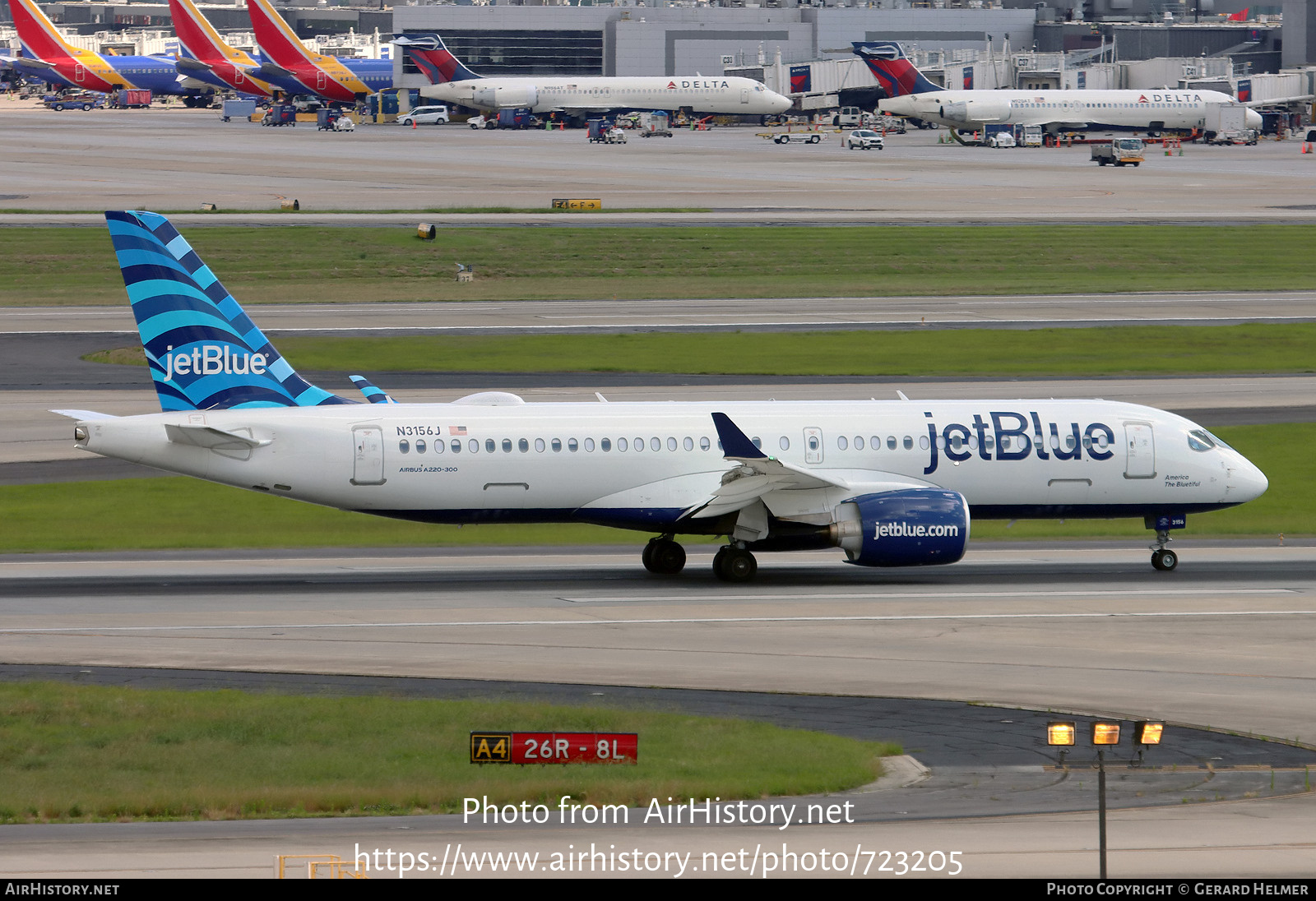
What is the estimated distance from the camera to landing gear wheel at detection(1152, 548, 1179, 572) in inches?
1531

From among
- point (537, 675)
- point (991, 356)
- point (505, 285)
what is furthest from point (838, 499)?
point (505, 285)

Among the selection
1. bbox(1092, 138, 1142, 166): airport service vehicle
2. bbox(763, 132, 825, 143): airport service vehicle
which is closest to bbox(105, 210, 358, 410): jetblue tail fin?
bbox(1092, 138, 1142, 166): airport service vehicle

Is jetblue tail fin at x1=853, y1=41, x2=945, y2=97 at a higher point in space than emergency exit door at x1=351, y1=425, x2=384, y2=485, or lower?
higher

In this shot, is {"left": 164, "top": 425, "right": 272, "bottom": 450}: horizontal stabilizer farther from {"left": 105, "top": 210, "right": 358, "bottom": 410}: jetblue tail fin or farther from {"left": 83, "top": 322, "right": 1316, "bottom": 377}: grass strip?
{"left": 83, "top": 322, "right": 1316, "bottom": 377}: grass strip

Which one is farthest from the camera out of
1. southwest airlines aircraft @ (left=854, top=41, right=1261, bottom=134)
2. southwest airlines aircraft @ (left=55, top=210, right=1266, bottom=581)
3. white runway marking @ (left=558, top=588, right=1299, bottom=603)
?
southwest airlines aircraft @ (left=854, top=41, right=1261, bottom=134)

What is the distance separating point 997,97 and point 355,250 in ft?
346

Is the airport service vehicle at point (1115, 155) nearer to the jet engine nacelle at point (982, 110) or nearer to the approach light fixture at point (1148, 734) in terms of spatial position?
the jet engine nacelle at point (982, 110)

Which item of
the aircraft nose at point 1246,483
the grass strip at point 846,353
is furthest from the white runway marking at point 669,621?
the grass strip at point 846,353

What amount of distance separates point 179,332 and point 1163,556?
22806 mm

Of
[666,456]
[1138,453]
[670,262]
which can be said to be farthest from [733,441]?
[670,262]

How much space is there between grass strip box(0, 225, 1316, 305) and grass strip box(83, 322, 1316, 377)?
13.6m

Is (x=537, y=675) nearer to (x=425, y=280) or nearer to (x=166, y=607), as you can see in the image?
(x=166, y=607)

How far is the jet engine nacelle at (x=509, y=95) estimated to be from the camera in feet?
649

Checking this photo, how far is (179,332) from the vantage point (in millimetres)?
37188
